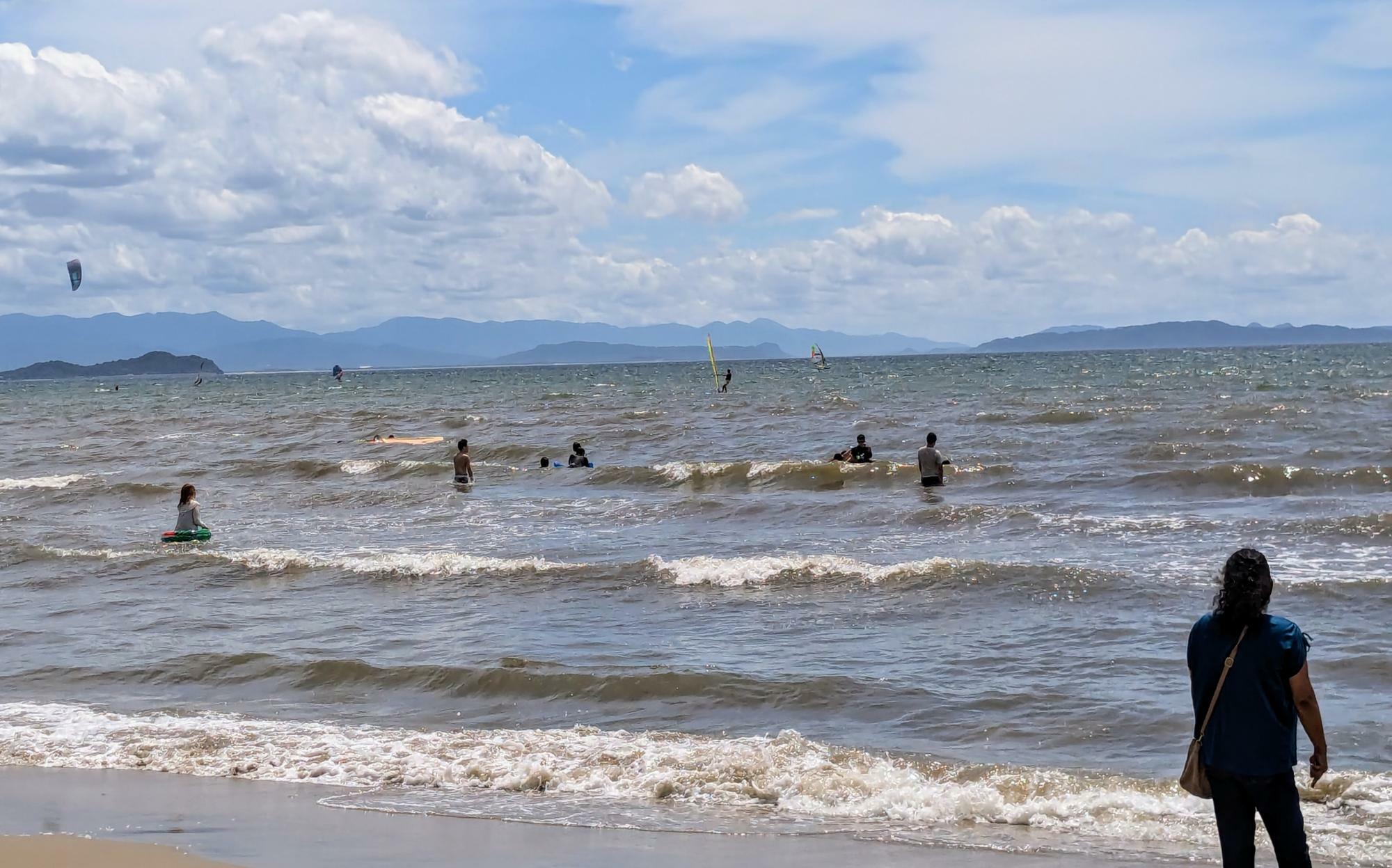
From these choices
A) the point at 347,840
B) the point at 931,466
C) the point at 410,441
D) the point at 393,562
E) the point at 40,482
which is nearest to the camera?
the point at 347,840

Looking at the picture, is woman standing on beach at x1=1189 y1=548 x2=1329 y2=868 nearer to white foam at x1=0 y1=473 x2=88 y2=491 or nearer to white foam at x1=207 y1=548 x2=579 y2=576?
white foam at x1=207 y1=548 x2=579 y2=576

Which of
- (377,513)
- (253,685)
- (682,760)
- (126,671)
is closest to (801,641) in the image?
(682,760)

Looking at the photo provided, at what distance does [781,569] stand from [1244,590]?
10958mm

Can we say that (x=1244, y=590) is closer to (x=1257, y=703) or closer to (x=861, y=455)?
(x=1257, y=703)

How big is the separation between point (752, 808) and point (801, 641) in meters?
4.50

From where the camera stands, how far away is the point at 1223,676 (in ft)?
16.4

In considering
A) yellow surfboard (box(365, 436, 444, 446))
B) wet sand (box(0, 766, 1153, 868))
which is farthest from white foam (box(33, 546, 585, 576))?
yellow surfboard (box(365, 436, 444, 446))

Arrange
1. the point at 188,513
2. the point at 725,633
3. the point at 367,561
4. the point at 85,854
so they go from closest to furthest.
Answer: the point at 85,854 → the point at 725,633 → the point at 367,561 → the point at 188,513

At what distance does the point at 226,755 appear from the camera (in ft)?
30.0

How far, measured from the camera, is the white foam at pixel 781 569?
50.1ft

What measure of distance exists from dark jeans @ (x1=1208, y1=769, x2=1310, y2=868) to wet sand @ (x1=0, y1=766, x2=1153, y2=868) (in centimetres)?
150

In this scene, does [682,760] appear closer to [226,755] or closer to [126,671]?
[226,755]

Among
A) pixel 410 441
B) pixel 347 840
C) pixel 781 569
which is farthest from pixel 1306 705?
pixel 410 441

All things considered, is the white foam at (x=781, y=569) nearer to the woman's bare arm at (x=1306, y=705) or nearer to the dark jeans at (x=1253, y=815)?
the dark jeans at (x=1253, y=815)
